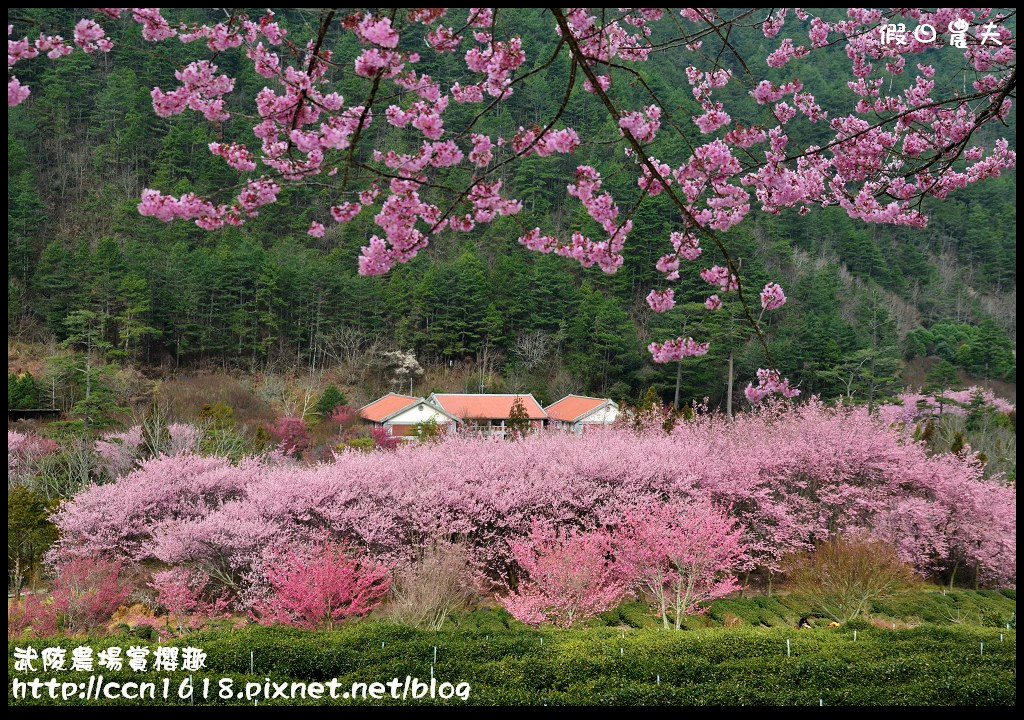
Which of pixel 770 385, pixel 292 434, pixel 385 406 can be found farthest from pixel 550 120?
pixel 385 406

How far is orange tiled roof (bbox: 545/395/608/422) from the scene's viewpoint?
28.1 meters

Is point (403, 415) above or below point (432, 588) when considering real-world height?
above

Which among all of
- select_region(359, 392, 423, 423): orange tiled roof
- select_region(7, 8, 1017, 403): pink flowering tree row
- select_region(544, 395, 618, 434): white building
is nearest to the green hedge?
select_region(7, 8, 1017, 403): pink flowering tree row

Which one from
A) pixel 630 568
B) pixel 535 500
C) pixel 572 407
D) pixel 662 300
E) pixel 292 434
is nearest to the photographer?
pixel 662 300

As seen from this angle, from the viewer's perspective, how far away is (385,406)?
27.9 m

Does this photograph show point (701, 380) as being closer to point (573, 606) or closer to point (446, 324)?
point (446, 324)

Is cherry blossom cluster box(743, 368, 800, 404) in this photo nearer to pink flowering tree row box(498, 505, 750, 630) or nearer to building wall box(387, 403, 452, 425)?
pink flowering tree row box(498, 505, 750, 630)

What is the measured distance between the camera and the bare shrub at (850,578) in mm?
8953

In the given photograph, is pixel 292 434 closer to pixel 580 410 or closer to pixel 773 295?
pixel 580 410

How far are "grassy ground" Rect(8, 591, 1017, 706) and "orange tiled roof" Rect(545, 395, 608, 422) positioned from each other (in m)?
21.0

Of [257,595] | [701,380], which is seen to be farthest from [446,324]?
[257,595]

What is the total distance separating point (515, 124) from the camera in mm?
45688

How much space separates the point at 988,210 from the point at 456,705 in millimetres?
52609

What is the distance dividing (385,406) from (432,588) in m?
20.0
